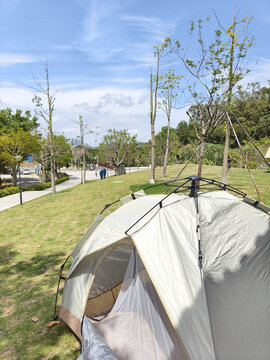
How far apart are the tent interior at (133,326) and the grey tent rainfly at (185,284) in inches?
0.5

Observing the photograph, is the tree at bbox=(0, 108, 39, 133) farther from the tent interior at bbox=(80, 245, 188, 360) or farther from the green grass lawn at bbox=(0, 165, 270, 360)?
the tent interior at bbox=(80, 245, 188, 360)

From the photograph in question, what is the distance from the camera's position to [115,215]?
4.71 m

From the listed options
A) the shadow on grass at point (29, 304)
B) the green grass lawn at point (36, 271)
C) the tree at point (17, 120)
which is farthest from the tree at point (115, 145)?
the shadow on grass at point (29, 304)

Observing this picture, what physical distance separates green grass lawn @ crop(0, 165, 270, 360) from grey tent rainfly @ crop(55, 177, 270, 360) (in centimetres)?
49

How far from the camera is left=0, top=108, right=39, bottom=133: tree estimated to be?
3152 cm

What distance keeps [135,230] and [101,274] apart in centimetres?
185

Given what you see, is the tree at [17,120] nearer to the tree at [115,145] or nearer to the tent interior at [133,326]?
the tree at [115,145]

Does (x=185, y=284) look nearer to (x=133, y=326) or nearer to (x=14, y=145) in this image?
(x=133, y=326)

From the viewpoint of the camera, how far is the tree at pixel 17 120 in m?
31.5

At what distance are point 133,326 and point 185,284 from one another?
1349mm

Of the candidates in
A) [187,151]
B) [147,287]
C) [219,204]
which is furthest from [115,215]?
[187,151]

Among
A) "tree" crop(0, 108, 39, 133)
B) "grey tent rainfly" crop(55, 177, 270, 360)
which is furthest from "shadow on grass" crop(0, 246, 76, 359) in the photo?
"tree" crop(0, 108, 39, 133)

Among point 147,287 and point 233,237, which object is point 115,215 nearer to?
point 147,287

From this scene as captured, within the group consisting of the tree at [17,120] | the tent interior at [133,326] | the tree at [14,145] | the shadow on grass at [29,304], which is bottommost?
the shadow on grass at [29,304]
